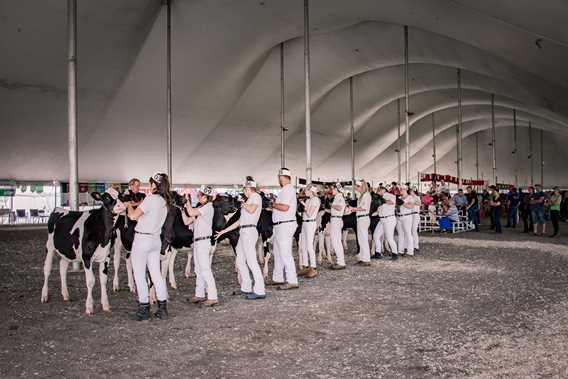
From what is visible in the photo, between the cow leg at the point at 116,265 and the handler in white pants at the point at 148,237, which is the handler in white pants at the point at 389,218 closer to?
the cow leg at the point at 116,265

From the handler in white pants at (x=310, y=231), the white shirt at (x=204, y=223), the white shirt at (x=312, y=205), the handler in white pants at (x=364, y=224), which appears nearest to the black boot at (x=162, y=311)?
the white shirt at (x=204, y=223)

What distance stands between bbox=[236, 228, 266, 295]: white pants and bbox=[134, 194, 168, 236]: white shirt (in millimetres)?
1692

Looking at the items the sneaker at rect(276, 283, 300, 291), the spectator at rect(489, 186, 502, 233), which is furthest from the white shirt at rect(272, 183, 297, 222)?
the spectator at rect(489, 186, 502, 233)

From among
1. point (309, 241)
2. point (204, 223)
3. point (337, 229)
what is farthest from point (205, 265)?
point (337, 229)

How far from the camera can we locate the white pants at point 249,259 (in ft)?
23.6

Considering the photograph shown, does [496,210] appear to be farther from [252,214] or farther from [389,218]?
[252,214]

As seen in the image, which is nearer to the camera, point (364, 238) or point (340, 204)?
point (340, 204)

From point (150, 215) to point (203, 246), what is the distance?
1.24m

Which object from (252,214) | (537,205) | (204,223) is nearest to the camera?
(204,223)

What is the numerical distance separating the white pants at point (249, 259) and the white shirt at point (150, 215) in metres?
1.69

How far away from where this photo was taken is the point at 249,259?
23.6 feet

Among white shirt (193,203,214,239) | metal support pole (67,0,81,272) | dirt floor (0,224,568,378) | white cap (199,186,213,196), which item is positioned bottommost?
dirt floor (0,224,568,378)

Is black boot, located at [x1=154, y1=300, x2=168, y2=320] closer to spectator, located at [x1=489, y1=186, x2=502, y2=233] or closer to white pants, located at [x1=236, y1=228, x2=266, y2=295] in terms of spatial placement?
white pants, located at [x1=236, y1=228, x2=266, y2=295]

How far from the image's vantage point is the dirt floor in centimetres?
429
